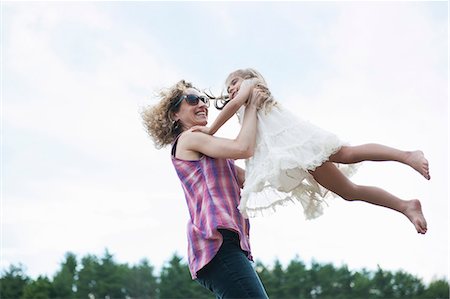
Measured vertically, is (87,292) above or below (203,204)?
above

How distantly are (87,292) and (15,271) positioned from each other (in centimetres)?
268

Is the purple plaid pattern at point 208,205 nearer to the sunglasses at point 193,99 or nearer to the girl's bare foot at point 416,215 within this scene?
the sunglasses at point 193,99

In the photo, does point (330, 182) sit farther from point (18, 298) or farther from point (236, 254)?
point (18, 298)

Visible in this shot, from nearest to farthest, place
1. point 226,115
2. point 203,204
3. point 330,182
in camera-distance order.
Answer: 1. point 203,204
2. point 226,115
3. point 330,182

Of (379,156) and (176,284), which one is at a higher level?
(176,284)

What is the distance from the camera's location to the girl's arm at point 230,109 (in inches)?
113

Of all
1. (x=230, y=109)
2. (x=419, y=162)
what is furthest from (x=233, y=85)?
(x=419, y=162)

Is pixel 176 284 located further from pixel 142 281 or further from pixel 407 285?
pixel 407 285

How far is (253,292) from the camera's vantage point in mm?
2521

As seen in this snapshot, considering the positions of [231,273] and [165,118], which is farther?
[165,118]

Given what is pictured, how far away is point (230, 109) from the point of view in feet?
9.49

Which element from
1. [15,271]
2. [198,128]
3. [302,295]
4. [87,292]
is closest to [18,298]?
[15,271]

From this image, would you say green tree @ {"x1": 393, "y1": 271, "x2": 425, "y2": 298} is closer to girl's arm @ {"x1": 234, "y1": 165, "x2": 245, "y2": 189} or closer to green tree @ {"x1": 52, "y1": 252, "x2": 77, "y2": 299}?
green tree @ {"x1": 52, "y1": 252, "x2": 77, "y2": 299}

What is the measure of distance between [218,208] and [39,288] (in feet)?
70.9
